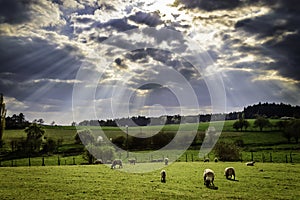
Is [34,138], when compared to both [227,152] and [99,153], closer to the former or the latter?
[99,153]

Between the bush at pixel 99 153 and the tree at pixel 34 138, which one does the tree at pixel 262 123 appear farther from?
the tree at pixel 34 138

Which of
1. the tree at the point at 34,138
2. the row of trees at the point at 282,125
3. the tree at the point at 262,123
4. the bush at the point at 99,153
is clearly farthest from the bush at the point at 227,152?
the tree at the point at 262,123

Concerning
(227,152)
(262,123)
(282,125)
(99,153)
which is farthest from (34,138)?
(282,125)

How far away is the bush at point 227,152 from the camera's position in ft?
205

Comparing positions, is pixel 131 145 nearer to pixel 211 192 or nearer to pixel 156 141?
pixel 156 141

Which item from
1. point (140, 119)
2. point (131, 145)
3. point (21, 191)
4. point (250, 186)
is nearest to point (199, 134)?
point (131, 145)

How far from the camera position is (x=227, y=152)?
6269cm

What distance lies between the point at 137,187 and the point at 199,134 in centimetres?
9555

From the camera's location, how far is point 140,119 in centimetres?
16562

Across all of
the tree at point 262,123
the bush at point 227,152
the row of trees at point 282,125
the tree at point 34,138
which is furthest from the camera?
the tree at point 262,123

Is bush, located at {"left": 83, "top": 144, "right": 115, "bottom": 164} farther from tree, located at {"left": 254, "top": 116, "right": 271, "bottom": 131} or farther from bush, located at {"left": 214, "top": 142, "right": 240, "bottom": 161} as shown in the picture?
tree, located at {"left": 254, "top": 116, "right": 271, "bottom": 131}

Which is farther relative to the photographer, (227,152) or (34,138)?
(34,138)

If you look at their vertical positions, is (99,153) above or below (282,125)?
below

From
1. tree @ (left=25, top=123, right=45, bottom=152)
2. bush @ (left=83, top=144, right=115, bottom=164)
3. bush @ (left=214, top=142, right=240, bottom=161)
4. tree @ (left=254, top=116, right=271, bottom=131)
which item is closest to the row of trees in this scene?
tree @ (left=254, top=116, right=271, bottom=131)
